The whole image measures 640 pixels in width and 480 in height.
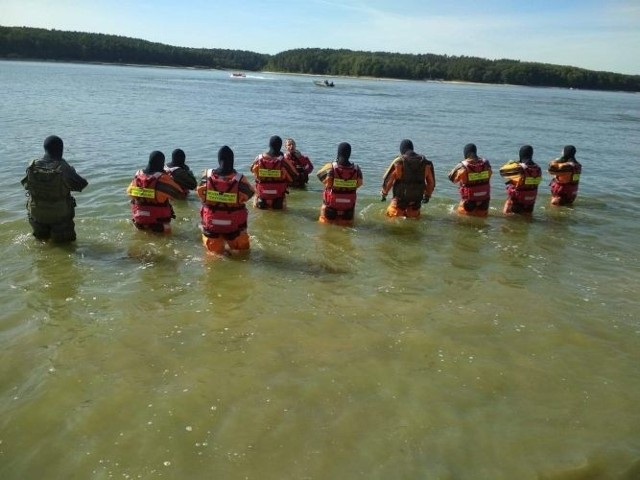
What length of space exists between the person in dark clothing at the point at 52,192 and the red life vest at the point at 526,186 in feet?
27.7

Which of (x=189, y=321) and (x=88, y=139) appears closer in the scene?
(x=189, y=321)

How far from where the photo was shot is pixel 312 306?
718cm

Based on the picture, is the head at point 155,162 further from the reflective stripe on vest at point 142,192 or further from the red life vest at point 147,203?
the reflective stripe on vest at point 142,192

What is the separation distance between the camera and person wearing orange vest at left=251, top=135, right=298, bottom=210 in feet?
37.1

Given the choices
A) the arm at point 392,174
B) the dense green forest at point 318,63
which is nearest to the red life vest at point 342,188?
the arm at point 392,174

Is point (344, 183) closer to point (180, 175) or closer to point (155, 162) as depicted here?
point (180, 175)

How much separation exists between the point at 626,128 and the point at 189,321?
119 ft

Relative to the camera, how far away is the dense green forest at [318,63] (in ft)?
392

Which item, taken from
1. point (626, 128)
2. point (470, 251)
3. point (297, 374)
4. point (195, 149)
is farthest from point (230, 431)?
point (626, 128)

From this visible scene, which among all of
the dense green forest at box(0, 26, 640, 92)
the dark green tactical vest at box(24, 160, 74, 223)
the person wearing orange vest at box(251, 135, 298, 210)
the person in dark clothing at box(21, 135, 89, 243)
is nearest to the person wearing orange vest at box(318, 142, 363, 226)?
the person wearing orange vest at box(251, 135, 298, 210)

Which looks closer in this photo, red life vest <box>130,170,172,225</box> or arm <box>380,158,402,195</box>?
red life vest <box>130,170,172,225</box>

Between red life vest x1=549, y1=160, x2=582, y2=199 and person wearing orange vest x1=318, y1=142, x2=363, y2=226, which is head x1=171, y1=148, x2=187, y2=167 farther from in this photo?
red life vest x1=549, y1=160, x2=582, y2=199

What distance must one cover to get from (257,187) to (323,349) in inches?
255

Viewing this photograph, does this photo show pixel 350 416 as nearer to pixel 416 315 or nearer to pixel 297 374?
pixel 297 374
